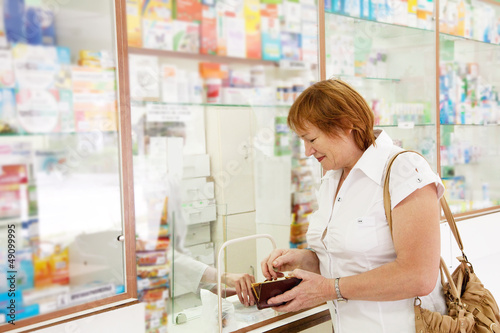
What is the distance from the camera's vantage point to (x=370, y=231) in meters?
1.51

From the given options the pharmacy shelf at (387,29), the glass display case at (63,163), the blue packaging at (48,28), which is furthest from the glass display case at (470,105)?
the blue packaging at (48,28)

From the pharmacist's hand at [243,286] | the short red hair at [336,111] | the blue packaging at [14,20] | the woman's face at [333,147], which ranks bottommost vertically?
the pharmacist's hand at [243,286]

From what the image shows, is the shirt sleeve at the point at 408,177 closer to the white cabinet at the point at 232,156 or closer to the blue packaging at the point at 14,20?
the white cabinet at the point at 232,156

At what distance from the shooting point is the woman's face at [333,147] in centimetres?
159

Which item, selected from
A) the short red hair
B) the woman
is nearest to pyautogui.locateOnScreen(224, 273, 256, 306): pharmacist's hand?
the woman

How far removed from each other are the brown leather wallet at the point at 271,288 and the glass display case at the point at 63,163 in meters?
0.55

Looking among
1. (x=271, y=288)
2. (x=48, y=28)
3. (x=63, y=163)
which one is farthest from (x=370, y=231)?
(x=48, y=28)

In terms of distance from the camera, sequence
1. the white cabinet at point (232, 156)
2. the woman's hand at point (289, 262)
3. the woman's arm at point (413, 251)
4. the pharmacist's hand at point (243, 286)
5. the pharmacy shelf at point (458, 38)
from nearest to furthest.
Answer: the woman's arm at point (413, 251) < the woman's hand at point (289, 262) < the pharmacist's hand at point (243, 286) < the white cabinet at point (232, 156) < the pharmacy shelf at point (458, 38)

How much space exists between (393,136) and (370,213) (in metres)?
2.09

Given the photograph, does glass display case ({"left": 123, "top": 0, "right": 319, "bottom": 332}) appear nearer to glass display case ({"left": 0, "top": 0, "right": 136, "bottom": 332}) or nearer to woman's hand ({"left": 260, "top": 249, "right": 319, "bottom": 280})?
glass display case ({"left": 0, "top": 0, "right": 136, "bottom": 332})

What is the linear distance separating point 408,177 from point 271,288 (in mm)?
600

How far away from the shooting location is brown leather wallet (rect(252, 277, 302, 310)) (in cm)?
161

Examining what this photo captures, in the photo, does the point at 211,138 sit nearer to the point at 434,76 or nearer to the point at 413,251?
the point at 413,251

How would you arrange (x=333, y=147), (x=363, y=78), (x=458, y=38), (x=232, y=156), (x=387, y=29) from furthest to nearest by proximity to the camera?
(x=458, y=38), (x=387, y=29), (x=363, y=78), (x=232, y=156), (x=333, y=147)
